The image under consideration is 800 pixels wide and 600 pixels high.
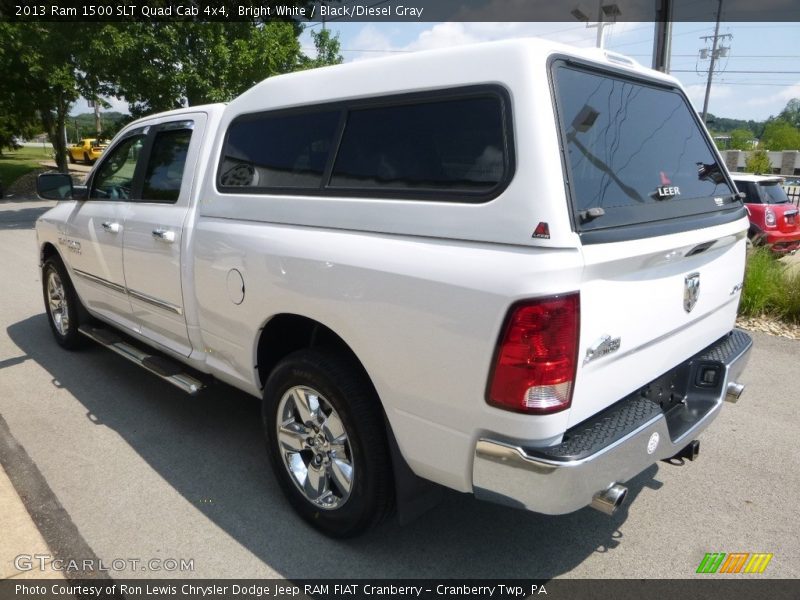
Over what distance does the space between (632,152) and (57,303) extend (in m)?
5.20

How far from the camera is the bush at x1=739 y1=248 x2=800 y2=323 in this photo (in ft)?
20.8

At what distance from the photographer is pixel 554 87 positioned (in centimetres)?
218

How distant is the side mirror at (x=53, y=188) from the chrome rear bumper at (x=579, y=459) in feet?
14.1

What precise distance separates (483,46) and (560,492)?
1.65 m

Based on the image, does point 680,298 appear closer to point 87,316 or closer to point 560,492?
point 560,492

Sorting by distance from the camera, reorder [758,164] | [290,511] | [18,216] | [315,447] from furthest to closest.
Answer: [758,164] < [18,216] < [290,511] < [315,447]

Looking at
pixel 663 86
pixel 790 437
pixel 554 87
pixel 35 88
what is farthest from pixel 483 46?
pixel 35 88

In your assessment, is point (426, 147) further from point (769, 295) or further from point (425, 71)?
point (769, 295)

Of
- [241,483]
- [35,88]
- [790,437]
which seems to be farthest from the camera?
[35,88]

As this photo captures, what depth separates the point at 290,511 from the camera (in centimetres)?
315

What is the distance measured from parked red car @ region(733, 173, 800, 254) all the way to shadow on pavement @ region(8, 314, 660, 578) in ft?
25.8

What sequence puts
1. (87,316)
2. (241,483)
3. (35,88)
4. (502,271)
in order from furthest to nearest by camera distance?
(35,88), (87,316), (241,483), (502,271)

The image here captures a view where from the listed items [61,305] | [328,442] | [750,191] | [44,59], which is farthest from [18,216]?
[750,191]

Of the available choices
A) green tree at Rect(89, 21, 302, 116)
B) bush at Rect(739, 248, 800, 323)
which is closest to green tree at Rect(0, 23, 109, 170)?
green tree at Rect(89, 21, 302, 116)
